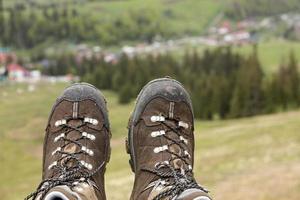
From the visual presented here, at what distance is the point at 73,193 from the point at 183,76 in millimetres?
72758

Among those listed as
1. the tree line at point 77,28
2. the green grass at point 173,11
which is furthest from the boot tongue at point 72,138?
the green grass at point 173,11

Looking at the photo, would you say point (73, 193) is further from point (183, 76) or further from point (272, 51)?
point (272, 51)

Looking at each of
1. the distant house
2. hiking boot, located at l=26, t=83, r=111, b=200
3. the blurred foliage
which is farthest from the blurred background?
hiking boot, located at l=26, t=83, r=111, b=200

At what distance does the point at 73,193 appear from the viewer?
3.86 metres

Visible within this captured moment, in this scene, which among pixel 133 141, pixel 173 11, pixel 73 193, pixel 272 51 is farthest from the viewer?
pixel 173 11

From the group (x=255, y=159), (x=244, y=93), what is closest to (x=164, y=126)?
(x=255, y=159)

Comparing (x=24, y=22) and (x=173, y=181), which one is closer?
(x=173, y=181)

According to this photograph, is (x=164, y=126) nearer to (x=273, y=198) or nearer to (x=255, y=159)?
(x=273, y=198)

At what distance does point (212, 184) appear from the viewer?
13844mm

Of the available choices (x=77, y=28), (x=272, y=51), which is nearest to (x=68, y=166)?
(x=272, y=51)

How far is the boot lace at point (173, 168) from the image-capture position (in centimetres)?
398

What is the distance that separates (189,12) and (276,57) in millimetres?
67898

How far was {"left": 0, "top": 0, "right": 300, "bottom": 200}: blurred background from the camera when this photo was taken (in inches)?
687

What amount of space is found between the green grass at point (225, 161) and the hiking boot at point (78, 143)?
233 inches
